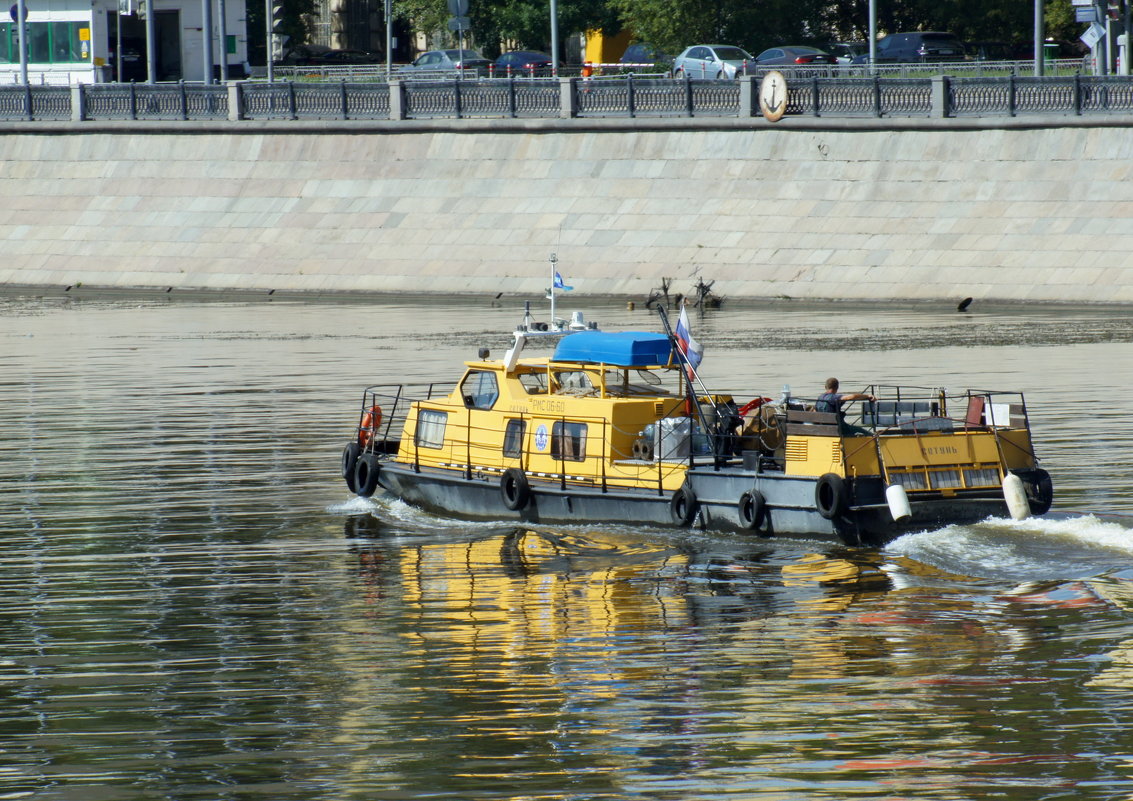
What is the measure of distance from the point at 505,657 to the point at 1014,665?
12.0 feet

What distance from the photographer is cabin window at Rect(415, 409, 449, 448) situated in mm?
21531

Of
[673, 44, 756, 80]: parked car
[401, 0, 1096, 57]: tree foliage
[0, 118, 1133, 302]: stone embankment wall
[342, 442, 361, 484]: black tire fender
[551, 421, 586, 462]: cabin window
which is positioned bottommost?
[342, 442, 361, 484]: black tire fender

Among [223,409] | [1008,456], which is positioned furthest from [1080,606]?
[223,409]

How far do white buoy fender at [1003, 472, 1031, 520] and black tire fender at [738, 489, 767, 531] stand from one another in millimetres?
2302

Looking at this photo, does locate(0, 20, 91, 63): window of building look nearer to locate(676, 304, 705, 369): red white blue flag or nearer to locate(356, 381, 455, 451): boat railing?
locate(356, 381, 455, 451): boat railing

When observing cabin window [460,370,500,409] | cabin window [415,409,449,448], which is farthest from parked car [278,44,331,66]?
cabin window [460,370,500,409]

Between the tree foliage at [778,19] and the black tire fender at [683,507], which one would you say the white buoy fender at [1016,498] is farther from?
the tree foliage at [778,19]

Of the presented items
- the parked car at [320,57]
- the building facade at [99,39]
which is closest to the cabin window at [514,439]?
the building facade at [99,39]

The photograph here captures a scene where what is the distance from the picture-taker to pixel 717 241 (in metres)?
47.7

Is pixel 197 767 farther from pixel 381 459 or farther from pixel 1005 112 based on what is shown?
pixel 1005 112

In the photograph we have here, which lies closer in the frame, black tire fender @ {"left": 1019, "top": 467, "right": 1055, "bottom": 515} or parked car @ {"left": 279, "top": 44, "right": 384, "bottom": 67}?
black tire fender @ {"left": 1019, "top": 467, "right": 1055, "bottom": 515}

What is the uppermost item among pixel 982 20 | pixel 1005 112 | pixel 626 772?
pixel 982 20

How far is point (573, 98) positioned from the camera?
52250 millimetres

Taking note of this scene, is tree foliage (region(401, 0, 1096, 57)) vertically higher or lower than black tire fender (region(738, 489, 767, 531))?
higher
